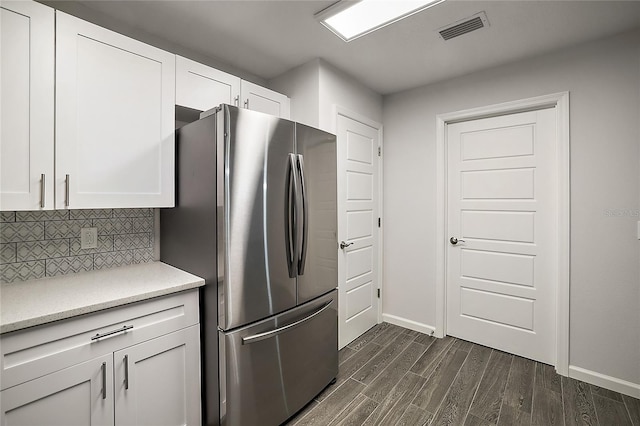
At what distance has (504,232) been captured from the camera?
264 centimetres

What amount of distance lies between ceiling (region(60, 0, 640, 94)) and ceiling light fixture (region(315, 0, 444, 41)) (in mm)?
67

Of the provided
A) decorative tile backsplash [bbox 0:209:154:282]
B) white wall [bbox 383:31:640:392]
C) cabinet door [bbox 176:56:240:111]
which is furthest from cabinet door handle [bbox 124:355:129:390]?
white wall [bbox 383:31:640:392]

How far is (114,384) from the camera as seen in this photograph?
4.39 feet

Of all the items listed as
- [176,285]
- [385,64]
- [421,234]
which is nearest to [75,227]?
[176,285]

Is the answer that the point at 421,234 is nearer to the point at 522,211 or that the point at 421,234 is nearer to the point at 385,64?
the point at 522,211

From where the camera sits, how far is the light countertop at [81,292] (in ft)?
3.80

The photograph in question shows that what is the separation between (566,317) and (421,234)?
1281 millimetres

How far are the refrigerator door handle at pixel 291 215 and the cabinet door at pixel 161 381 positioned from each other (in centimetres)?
63

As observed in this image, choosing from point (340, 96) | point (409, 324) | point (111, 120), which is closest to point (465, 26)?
point (340, 96)

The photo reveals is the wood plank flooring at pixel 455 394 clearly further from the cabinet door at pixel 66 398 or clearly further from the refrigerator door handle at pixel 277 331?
the cabinet door at pixel 66 398

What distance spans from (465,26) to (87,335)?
9.03 ft

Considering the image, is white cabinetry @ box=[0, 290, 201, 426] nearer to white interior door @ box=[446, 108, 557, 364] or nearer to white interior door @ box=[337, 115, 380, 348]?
white interior door @ box=[337, 115, 380, 348]

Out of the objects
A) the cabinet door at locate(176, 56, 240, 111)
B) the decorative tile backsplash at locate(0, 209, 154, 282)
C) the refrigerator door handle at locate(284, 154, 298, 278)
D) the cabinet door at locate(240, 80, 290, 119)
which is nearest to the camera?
the decorative tile backsplash at locate(0, 209, 154, 282)

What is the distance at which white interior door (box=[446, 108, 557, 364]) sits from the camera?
245 cm
